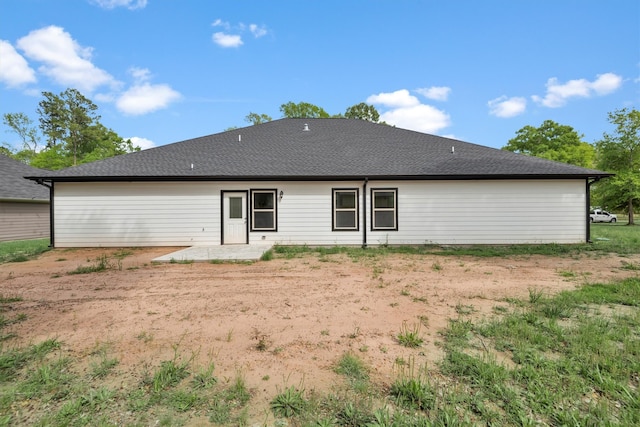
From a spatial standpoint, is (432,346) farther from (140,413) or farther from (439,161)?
(439,161)

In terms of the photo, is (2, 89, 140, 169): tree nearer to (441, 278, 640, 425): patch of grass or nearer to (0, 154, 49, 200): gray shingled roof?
(0, 154, 49, 200): gray shingled roof

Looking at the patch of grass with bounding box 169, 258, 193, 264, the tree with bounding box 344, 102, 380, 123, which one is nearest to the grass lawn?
the patch of grass with bounding box 169, 258, 193, 264

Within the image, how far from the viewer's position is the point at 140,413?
2.06 metres

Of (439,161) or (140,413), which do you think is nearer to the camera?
(140,413)

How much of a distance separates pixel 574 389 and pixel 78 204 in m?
13.7

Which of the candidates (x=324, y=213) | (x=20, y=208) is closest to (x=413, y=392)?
(x=324, y=213)

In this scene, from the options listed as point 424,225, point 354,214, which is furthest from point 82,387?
point 424,225

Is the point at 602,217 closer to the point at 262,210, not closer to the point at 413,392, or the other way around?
the point at 262,210

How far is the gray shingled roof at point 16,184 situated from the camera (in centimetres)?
1448

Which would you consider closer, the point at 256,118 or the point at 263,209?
the point at 263,209

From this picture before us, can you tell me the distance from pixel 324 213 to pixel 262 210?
2.33 metres

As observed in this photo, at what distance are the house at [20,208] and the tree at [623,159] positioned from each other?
3994 centimetres

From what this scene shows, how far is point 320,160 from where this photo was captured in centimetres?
1134

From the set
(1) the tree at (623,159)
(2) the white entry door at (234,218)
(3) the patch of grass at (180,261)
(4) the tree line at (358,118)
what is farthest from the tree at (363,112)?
(3) the patch of grass at (180,261)
